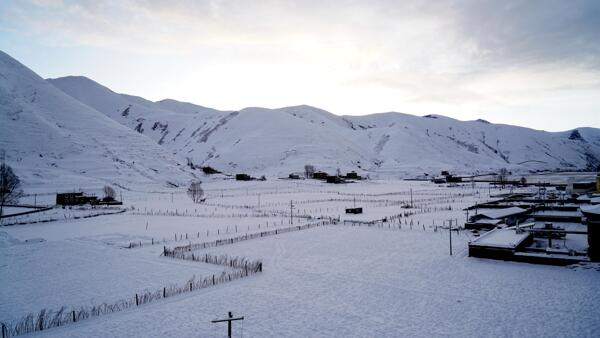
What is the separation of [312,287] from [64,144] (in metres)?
122

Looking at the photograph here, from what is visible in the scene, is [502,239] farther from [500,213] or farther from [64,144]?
[64,144]

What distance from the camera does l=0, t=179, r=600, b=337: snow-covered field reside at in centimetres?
1739

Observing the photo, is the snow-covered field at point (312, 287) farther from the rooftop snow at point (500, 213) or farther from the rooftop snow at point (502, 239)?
the rooftop snow at point (500, 213)

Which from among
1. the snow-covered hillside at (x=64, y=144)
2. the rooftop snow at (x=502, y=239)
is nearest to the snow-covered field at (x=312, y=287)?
the rooftop snow at (x=502, y=239)

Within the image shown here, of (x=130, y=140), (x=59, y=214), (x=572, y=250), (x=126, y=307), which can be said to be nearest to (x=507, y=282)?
(x=572, y=250)

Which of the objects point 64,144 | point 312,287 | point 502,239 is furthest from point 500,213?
point 64,144

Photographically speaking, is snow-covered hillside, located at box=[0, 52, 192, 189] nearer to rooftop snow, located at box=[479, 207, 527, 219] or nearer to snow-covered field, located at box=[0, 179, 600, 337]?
snow-covered field, located at box=[0, 179, 600, 337]

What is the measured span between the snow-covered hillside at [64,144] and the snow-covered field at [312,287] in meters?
66.8

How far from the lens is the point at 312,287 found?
2295 cm

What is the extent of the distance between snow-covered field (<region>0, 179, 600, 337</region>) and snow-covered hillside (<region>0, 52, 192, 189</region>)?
219 feet

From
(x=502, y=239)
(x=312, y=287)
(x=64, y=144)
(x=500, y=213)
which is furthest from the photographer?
(x=64, y=144)

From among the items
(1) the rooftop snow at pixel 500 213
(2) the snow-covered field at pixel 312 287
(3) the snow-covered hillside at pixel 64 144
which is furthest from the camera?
(3) the snow-covered hillside at pixel 64 144

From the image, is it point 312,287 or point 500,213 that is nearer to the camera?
point 312,287

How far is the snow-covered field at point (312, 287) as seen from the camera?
57.1 ft
